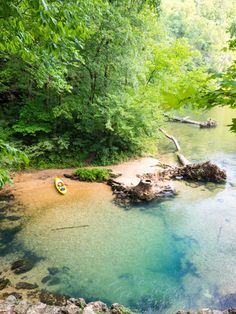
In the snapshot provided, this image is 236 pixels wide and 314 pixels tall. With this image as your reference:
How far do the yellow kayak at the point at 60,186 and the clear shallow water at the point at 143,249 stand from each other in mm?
775

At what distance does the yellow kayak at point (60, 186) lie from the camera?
867cm

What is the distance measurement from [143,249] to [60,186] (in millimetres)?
4041

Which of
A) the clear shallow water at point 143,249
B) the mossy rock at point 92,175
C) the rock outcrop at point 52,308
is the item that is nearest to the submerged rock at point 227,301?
the clear shallow water at point 143,249

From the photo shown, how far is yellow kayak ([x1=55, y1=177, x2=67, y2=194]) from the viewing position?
28.5ft

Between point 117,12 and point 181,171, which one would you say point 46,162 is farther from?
point 117,12

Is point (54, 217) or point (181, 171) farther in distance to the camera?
point (181, 171)

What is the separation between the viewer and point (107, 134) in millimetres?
11664

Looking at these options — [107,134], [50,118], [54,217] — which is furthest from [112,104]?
[54,217]

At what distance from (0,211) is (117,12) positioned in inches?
318

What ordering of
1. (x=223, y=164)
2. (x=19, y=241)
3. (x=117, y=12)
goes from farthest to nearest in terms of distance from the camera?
1. (x=223, y=164)
2. (x=117, y=12)
3. (x=19, y=241)

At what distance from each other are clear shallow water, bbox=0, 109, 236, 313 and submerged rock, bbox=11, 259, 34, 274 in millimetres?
151

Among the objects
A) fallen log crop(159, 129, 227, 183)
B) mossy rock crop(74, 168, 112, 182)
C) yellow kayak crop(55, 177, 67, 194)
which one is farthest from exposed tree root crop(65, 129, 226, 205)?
yellow kayak crop(55, 177, 67, 194)

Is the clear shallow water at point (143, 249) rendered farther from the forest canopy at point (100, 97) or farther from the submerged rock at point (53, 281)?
the forest canopy at point (100, 97)

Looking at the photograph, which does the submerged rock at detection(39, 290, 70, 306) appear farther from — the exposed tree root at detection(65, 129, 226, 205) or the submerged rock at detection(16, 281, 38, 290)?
the exposed tree root at detection(65, 129, 226, 205)
